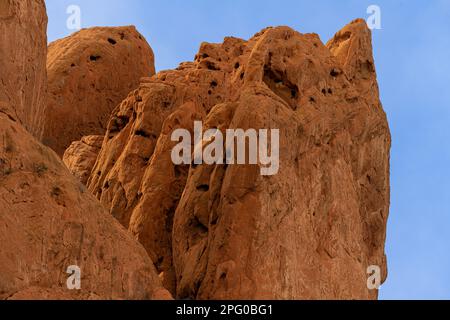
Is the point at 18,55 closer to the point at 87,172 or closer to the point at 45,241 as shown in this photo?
the point at 45,241

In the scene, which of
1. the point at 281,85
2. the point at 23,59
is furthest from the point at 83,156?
the point at 23,59

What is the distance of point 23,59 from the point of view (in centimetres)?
3148

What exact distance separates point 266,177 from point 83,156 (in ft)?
38.7

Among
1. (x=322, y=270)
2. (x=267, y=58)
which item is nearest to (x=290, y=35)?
(x=267, y=58)

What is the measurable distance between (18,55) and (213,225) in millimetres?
6428

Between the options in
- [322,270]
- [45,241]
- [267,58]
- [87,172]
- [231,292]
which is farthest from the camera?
[87,172]

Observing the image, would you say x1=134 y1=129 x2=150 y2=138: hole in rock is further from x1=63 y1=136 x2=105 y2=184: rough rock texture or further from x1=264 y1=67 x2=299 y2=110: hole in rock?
x1=264 y1=67 x2=299 y2=110: hole in rock

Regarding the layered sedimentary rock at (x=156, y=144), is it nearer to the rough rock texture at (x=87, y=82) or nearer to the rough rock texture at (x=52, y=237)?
the rough rock texture at (x=52, y=237)

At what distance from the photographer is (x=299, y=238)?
32125mm

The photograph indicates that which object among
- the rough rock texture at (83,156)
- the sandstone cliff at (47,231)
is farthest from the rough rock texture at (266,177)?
the sandstone cliff at (47,231)

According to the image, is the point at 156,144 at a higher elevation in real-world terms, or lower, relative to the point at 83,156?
lower

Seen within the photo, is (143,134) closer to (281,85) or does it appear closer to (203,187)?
(281,85)

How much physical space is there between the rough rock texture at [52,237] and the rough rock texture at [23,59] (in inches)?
62.5

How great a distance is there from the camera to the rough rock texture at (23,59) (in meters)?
30.8
